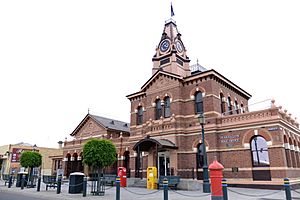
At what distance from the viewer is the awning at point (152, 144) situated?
65.9 ft

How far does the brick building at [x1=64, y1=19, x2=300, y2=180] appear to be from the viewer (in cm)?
1812

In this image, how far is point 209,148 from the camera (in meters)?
20.5

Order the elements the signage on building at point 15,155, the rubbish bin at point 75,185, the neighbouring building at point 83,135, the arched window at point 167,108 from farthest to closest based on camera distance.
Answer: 1. the signage on building at point 15,155
2. the neighbouring building at point 83,135
3. the arched window at point 167,108
4. the rubbish bin at point 75,185

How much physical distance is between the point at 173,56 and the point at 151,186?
1437 centimetres

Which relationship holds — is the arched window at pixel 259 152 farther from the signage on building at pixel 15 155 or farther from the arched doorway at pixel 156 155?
the signage on building at pixel 15 155

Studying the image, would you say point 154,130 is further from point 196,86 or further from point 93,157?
point 93,157

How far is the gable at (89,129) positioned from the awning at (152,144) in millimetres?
12339

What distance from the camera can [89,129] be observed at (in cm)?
3569

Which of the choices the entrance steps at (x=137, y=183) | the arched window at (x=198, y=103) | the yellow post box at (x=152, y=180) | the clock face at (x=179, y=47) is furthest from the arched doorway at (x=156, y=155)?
the clock face at (x=179, y=47)

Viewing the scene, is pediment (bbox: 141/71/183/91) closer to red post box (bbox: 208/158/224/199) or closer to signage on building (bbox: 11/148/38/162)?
red post box (bbox: 208/158/224/199)

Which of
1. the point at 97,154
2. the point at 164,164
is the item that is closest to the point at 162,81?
the point at 164,164

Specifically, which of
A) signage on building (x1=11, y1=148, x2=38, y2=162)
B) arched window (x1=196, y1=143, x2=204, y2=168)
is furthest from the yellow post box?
signage on building (x1=11, y1=148, x2=38, y2=162)

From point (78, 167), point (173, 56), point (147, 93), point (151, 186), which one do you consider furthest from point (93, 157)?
point (78, 167)

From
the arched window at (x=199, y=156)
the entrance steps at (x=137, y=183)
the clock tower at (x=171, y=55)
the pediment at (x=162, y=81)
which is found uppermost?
the clock tower at (x=171, y=55)
